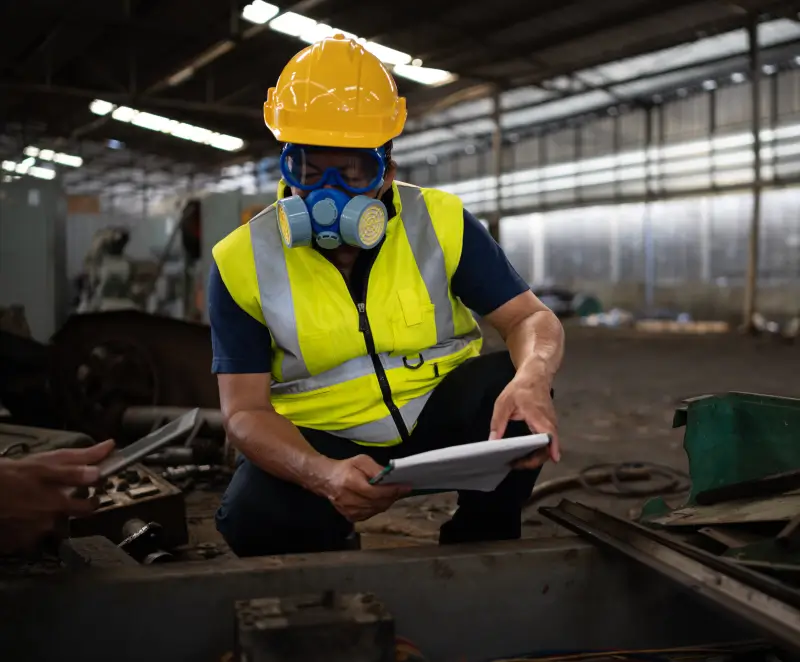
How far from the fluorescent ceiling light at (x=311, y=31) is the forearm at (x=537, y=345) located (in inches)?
254

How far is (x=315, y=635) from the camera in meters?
1.16

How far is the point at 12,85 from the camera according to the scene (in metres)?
10.4

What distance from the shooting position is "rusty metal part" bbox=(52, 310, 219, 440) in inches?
160

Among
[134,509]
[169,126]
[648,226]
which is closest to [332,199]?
[134,509]

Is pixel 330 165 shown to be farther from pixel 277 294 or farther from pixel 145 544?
pixel 145 544

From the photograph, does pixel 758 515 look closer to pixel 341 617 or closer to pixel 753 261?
pixel 341 617

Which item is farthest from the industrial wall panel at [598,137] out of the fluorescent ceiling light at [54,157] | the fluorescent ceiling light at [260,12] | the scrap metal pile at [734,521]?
the scrap metal pile at [734,521]

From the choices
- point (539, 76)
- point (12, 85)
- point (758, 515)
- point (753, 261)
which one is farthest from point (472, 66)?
point (758, 515)

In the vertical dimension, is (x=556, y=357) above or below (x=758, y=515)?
above

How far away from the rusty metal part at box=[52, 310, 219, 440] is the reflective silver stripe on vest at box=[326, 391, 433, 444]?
7.47 ft

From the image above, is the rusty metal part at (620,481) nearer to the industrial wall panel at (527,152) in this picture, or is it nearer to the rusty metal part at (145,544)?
the rusty metal part at (145,544)

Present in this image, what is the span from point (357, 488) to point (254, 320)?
0.57 meters

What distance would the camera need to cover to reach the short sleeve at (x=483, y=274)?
2.04 m

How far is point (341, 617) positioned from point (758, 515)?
32.1 inches
